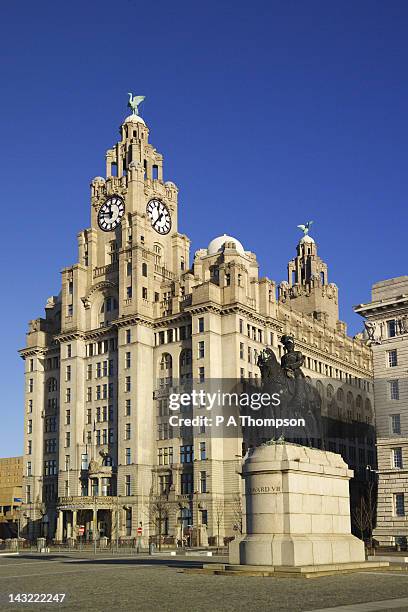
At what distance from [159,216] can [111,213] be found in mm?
8288

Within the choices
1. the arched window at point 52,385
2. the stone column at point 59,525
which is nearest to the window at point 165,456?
the stone column at point 59,525

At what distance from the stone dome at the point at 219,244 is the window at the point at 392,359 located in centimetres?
6049

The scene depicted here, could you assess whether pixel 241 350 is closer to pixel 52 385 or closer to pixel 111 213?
pixel 111 213

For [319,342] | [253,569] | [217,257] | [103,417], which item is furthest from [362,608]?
[319,342]

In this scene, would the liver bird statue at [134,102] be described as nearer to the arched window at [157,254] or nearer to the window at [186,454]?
the arched window at [157,254]

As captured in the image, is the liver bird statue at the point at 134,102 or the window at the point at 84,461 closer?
the window at the point at 84,461

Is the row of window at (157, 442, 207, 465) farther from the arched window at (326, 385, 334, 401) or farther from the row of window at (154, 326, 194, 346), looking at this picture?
the arched window at (326, 385, 334, 401)

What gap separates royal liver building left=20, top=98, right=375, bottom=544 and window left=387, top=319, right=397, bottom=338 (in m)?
36.1

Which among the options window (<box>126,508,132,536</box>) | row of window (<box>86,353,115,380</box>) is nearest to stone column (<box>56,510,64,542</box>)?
window (<box>126,508,132,536</box>)

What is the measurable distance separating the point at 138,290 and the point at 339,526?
84096mm

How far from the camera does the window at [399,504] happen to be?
278ft

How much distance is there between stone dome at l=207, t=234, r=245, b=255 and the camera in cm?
14812

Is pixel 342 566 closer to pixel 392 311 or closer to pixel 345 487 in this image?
pixel 345 487

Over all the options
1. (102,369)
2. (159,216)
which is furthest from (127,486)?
(159,216)
